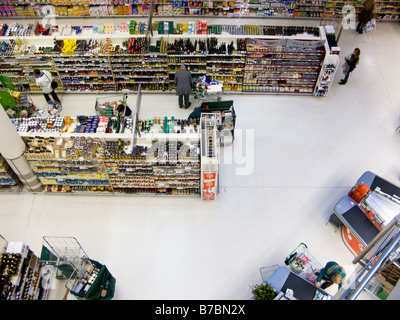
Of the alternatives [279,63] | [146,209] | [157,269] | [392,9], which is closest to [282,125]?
[279,63]

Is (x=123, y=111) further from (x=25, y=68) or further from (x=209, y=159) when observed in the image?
(x=25, y=68)

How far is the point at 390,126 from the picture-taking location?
11641mm

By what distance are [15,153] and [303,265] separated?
7252 mm

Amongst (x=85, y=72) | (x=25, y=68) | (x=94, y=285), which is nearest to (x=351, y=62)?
(x=85, y=72)

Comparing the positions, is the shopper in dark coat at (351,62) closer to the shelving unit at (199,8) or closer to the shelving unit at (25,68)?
the shelving unit at (199,8)

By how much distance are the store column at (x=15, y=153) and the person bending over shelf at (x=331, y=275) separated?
24.4ft

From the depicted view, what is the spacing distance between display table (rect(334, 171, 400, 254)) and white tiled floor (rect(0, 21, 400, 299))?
12.4 inches

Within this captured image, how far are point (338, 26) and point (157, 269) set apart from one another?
11623 millimetres

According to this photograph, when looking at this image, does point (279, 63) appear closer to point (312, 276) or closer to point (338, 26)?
point (338, 26)

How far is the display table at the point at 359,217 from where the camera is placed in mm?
8703

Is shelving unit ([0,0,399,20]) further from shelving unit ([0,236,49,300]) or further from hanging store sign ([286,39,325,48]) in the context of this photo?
shelving unit ([0,236,49,300])

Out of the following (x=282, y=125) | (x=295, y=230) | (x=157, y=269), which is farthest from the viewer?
(x=282, y=125)

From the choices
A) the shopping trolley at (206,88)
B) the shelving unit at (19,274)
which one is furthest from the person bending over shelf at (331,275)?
the shopping trolley at (206,88)

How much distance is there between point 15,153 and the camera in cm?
916
